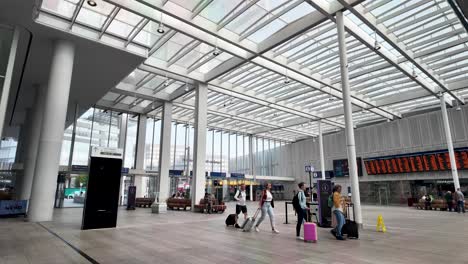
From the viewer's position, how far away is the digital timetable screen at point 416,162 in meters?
22.3

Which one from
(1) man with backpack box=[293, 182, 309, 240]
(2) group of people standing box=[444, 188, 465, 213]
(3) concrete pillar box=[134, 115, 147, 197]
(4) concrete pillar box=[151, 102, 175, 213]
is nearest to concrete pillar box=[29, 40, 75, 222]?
(1) man with backpack box=[293, 182, 309, 240]

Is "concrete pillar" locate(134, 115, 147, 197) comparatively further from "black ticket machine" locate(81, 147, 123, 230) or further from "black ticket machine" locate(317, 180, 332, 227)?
"black ticket machine" locate(317, 180, 332, 227)

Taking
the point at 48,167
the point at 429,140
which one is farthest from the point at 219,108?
the point at 429,140

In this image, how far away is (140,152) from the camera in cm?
2472

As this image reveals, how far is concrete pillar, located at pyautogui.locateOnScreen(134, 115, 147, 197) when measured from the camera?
77.5ft

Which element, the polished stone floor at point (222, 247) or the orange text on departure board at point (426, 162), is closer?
the polished stone floor at point (222, 247)

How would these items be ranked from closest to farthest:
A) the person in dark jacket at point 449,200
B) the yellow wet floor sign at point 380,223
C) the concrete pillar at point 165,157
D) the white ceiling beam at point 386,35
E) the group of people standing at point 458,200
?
the yellow wet floor sign at point 380,223, the white ceiling beam at point 386,35, the group of people standing at point 458,200, the person in dark jacket at point 449,200, the concrete pillar at point 165,157

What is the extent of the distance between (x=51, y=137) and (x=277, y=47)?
11.6 m

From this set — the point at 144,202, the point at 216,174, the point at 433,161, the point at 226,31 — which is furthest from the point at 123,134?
the point at 433,161

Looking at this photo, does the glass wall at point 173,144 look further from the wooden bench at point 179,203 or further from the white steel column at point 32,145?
the wooden bench at point 179,203

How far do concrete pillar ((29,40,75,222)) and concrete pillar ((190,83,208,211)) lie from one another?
7.99 metres

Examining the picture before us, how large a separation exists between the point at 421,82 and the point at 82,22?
20.0 meters

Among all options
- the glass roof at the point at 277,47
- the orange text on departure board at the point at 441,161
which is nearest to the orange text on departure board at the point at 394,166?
the orange text on departure board at the point at 441,161

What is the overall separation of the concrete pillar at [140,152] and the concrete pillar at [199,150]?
7.94 meters
